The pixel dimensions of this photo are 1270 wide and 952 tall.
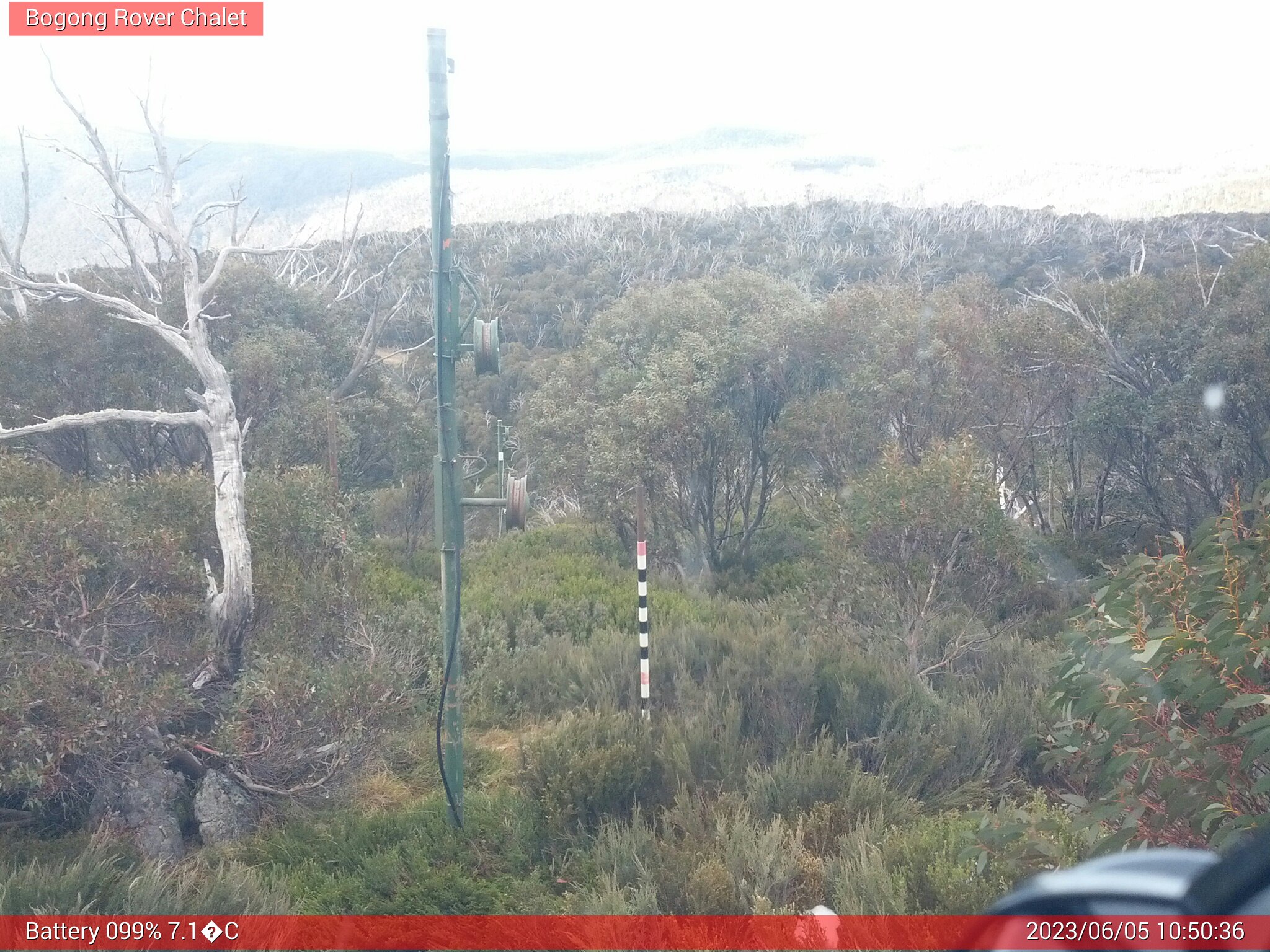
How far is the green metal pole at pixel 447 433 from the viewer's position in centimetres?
543

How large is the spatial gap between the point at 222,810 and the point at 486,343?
321 centimetres

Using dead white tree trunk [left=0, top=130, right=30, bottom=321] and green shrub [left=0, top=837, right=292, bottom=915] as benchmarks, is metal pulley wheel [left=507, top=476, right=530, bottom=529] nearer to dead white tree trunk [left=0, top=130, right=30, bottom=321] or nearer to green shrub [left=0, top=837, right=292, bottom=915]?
green shrub [left=0, top=837, right=292, bottom=915]

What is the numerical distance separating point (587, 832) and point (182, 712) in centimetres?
253

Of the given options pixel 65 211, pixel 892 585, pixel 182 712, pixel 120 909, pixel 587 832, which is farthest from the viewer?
pixel 65 211

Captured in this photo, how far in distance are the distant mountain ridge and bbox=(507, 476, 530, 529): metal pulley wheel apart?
31564mm

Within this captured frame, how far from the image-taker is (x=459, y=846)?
5277 millimetres

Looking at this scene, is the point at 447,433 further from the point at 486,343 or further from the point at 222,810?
the point at 222,810

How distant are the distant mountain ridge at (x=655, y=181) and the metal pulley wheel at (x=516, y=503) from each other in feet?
104

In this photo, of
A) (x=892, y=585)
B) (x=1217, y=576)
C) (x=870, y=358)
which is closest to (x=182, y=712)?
(x=1217, y=576)

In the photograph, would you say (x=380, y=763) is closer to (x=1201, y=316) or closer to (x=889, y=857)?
(x=889, y=857)

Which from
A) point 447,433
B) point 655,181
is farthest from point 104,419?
point 655,181

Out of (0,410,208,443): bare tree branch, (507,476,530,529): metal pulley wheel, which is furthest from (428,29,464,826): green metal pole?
(0,410,208,443): bare tree branch

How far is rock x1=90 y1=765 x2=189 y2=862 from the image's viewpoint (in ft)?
17.7

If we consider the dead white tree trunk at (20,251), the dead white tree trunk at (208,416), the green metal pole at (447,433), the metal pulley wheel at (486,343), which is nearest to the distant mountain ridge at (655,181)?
the dead white tree trunk at (20,251)
